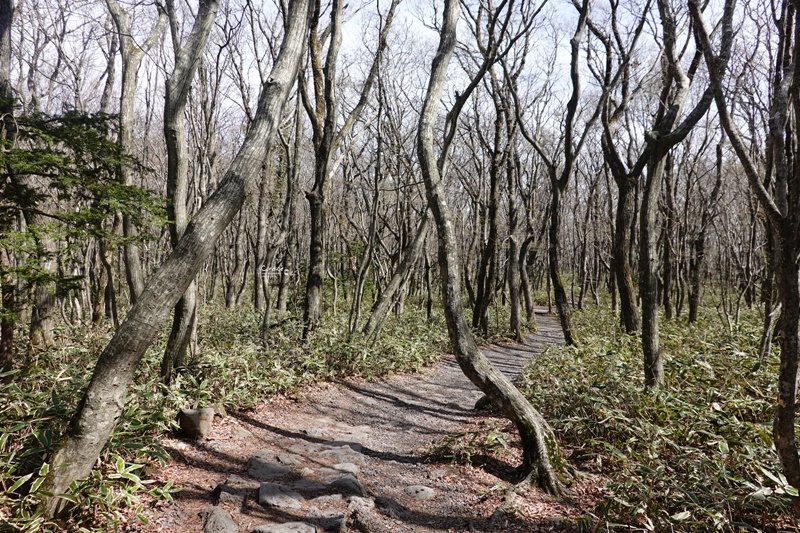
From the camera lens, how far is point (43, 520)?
2.81 metres

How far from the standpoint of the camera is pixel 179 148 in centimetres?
557

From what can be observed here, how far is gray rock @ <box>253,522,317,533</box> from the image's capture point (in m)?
3.20

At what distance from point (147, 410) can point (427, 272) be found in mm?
11582

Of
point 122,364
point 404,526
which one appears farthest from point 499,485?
point 122,364

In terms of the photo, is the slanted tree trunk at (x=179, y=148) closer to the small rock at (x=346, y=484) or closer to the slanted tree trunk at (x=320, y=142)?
the small rock at (x=346, y=484)

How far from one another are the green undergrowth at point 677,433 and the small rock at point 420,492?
1.42 metres

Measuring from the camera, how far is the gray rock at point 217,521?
3.20m

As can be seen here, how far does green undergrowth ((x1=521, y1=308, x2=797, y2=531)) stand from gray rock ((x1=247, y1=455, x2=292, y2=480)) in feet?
9.13

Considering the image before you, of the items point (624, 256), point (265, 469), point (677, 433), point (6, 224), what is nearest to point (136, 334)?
point (265, 469)

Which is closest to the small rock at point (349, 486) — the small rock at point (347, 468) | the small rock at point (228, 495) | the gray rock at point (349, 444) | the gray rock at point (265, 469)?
the small rock at point (347, 468)

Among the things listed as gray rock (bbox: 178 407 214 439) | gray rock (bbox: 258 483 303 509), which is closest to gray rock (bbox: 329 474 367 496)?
gray rock (bbox: 258 483 303 509)

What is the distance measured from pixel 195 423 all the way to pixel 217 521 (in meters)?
1.66

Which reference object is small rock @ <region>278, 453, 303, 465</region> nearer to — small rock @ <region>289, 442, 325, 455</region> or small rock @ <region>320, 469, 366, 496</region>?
small rock @ <region>289, 442, 325, 455</region>

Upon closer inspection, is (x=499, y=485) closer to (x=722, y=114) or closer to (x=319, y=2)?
(x=722, y=114)
